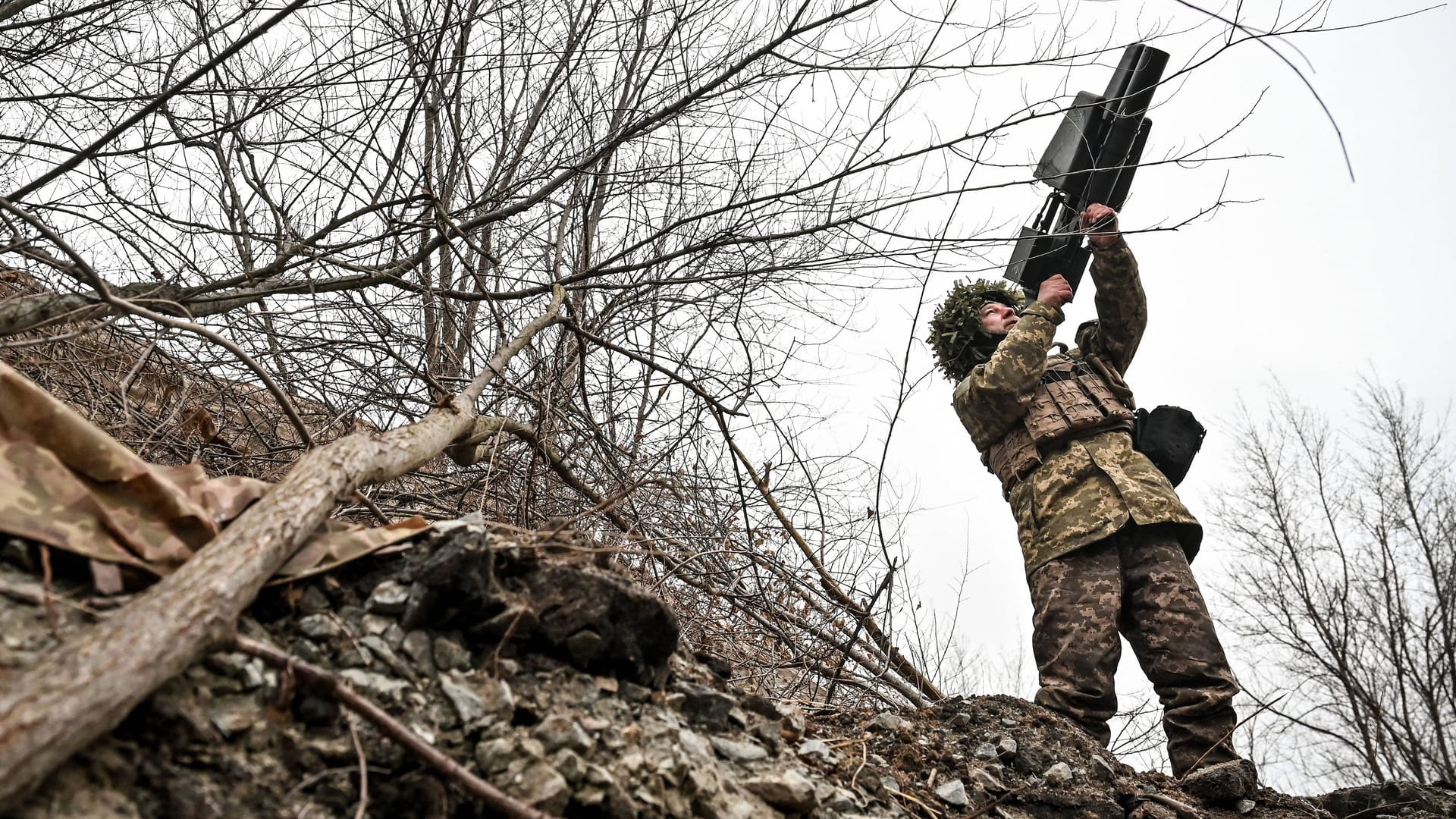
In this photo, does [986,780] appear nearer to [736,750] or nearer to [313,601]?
[736,750]

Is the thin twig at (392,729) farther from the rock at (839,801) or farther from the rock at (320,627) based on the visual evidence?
the rock at (839,801)

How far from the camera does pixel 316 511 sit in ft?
5.63

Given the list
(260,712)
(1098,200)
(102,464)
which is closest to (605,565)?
(260,712)

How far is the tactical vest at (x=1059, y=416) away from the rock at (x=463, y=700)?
293cm

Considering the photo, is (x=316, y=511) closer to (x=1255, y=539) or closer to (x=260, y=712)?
(x=260, y=712)

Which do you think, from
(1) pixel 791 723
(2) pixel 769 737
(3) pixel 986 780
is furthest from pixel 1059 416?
(2) pixel 769 737

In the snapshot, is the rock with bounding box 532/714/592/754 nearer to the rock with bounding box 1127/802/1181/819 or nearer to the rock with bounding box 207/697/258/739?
the rock with bounding box 207/697/258/739

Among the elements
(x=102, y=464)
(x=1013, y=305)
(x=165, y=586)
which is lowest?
(x=165, y=586)

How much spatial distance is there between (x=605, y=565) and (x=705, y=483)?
1.83m

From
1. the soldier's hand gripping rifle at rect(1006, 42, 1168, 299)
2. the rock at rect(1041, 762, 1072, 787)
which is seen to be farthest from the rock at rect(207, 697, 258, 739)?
the soldier's hand gripping rifle at rect(1006, 42, 1168, 299)

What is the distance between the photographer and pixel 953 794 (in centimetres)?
242

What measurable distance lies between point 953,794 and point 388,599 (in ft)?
5.34

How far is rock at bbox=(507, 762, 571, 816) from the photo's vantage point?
1491 mm

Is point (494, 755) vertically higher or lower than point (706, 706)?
lower
